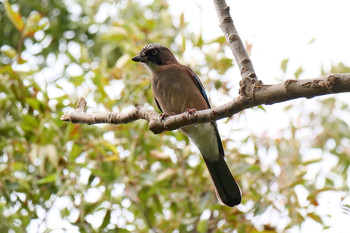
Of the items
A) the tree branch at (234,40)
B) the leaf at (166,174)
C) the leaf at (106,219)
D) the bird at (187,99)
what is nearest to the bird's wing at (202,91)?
the bird at (187,99)

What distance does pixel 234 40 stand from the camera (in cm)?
250

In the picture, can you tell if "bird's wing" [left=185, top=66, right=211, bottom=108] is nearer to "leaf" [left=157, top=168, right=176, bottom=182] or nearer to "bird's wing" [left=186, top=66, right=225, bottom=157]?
"bird's wing" [left=186, top=66, right=225, bottom=157]

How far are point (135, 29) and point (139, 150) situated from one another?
1252 mm

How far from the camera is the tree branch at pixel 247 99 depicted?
1.87m

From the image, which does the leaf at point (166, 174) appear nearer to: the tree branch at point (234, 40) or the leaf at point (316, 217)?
the leaf at point (316, 217)

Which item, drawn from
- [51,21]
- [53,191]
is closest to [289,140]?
[53,191]

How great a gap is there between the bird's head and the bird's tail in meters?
1.03

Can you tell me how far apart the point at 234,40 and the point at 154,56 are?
199cm

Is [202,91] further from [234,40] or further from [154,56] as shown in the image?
[234,40]

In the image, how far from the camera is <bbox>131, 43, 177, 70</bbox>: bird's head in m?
4.38

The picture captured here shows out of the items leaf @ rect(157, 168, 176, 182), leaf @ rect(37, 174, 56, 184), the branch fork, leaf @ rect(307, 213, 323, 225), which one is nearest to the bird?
leaf @ rect(157, 168, 176, 182)

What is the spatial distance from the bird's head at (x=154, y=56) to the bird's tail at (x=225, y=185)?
1033 mm

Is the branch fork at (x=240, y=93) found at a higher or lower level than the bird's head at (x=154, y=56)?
higher

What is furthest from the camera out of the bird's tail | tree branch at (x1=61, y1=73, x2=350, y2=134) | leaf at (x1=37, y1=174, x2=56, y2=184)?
the bird's tail
